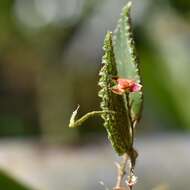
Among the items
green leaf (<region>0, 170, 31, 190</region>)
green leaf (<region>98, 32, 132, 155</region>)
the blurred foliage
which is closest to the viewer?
green leaf (<region>98, 32, 132, 155</region>)

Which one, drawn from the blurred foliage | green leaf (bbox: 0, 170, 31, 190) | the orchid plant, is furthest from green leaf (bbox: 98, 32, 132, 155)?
the blurred foliage

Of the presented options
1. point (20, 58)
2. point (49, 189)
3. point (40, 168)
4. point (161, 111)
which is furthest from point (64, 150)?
point (20, 58)

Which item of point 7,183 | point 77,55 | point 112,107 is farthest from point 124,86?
point 77,55

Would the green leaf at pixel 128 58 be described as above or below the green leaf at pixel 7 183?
above

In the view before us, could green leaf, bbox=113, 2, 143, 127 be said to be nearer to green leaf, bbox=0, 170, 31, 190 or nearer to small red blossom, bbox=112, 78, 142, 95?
small red blossom, bbox=112, 78, 142, 95

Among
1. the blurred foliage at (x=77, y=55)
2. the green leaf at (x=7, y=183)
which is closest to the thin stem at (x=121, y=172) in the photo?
the green leaf at (x=7, y=183)

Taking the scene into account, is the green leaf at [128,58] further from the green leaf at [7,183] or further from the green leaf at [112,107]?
the green leaf at [7,183]

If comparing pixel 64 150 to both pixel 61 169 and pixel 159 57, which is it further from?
pixel 159 57

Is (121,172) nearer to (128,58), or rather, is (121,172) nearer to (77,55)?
(128,58)
